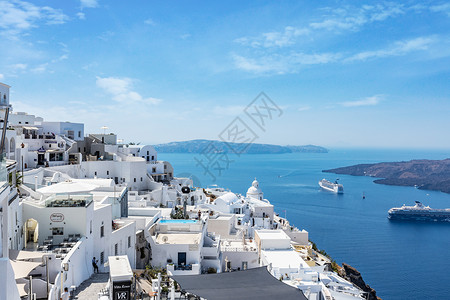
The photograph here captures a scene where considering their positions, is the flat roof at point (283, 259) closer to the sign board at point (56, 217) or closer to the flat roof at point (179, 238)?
the flat roof at point (179, 238)

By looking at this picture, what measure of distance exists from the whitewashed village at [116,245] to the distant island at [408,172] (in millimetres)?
115755

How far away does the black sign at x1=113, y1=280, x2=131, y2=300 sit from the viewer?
1005 cm

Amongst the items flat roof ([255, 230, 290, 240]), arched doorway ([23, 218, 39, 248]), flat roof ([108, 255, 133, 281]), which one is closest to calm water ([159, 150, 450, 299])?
flat roof ([255, 230, 290, 240])

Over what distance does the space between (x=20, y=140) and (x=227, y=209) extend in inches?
699

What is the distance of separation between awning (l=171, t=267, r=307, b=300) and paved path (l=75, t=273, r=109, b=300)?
2470 millimetres

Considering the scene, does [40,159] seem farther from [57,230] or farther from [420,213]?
[420,213]

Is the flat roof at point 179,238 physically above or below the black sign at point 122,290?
below

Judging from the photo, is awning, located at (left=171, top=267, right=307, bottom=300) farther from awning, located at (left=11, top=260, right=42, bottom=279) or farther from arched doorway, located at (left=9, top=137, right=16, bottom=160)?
arched doorway, located at (left=9, top=137, right=16, bottom=160)

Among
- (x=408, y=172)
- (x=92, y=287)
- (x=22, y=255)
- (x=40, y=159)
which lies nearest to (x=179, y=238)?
(x=92, y=287)

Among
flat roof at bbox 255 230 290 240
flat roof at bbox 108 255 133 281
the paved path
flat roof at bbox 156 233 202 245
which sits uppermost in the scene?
flat roof at bbox 108 255 133 281

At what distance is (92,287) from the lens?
1275 cm

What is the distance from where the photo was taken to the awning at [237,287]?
39.3 ft

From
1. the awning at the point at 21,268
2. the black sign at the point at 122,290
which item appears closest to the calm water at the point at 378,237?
the black sign at the point at 122,290

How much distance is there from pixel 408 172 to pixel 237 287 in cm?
15854
